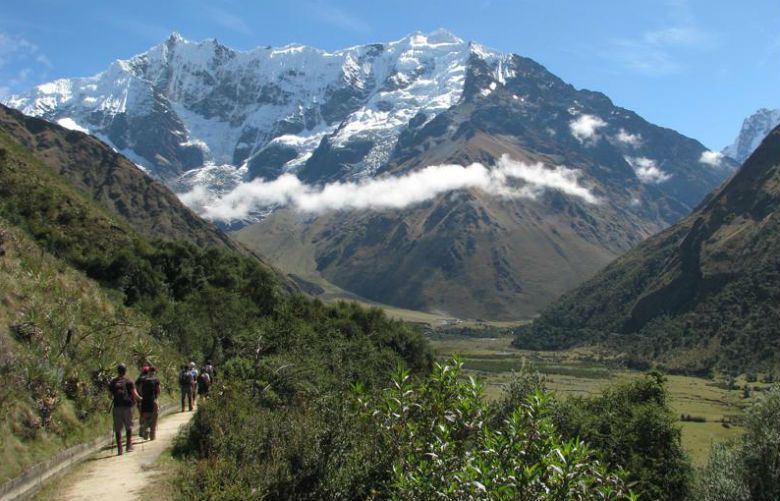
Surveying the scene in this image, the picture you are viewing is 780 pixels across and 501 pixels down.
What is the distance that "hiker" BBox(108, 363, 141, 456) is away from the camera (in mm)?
22734

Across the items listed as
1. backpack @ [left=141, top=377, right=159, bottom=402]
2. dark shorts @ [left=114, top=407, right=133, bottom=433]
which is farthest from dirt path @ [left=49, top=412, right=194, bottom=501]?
backpack @ [left=141, top=377, right=159, bottom=402]

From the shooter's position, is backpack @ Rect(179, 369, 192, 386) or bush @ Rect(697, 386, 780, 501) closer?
backpack @ Rect(179, 369, 192, 386)

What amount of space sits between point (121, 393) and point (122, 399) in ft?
0.74

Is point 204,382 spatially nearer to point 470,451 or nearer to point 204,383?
point 204,383

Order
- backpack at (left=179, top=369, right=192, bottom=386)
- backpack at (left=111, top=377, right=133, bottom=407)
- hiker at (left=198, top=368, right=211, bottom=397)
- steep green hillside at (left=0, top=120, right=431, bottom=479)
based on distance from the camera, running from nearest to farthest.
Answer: backpack at (left=111, top=377, right=133, bottom=407) → steep green hillside at (left=0, top=120, right=431, bottom=479) → backpack at (left=179, top=369, right=192, bottom=386) → hiker at (left=198, top=368, right=211, bottom=397)

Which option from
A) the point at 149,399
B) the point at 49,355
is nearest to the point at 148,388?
the point at 149,399

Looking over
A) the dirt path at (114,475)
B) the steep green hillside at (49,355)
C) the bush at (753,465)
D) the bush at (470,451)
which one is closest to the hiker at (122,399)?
the dirt path at (114,475)

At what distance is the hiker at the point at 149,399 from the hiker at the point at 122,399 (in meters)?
1.31

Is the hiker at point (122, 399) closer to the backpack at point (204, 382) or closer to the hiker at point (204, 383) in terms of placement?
the hiker at point (204, 383)

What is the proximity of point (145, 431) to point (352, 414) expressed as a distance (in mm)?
10363

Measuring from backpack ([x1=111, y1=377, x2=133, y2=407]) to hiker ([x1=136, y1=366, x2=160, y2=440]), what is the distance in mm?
1858

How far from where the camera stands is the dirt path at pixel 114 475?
63.0 ft

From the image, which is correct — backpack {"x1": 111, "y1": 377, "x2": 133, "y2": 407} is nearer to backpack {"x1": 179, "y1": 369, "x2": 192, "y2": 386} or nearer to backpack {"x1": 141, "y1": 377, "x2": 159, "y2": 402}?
backpack {"x1": 141, "y1": 377, "x2": 159, "y2": 402}

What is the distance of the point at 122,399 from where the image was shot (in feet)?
74.8
